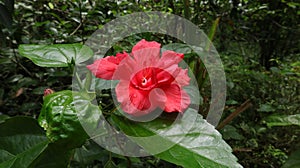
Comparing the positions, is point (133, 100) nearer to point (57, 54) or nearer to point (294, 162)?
point (57, 54)

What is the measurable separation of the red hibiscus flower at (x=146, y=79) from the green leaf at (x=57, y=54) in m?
0.08

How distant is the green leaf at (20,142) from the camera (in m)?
0.42

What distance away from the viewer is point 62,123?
358mm

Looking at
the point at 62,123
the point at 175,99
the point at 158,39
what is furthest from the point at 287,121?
the point at 62,123

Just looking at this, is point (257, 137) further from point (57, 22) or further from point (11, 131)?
point (11, 131)

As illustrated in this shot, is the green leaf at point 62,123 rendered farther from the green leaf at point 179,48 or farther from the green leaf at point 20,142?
the green leaf at point 179,48

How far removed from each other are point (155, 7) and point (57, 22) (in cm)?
41

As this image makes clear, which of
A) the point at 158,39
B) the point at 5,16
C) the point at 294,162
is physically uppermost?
the point at 5,16

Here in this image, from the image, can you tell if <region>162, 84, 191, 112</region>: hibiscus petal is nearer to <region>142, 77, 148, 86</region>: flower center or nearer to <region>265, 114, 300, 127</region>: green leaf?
<region>142, 77, 148, 86</region>: flower center

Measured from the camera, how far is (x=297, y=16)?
2.25m

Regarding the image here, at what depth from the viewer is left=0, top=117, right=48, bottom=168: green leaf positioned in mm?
415

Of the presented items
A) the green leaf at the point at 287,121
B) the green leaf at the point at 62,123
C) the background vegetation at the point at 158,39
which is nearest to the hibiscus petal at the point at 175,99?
the green leaf at the point at 62,123

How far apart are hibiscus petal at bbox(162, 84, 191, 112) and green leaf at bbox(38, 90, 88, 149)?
0.36 ft

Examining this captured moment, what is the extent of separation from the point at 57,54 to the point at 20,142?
148mm
